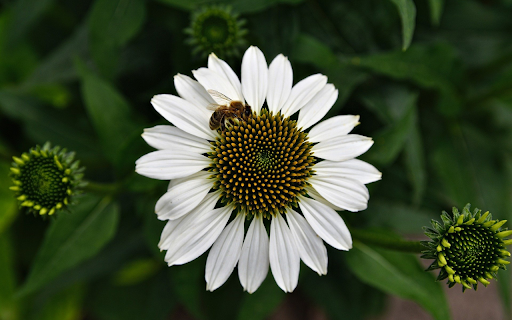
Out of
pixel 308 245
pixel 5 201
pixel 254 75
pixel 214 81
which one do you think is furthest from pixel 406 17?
pixel 5 201

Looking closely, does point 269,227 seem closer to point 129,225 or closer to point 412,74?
point 412,74

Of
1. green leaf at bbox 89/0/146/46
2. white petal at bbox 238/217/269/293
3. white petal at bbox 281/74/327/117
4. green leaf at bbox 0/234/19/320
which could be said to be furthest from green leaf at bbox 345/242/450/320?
green leaf at bbox 0/234/19/320

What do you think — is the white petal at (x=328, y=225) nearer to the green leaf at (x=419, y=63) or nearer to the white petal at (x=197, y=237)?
the white petal at (x=197, y=237)

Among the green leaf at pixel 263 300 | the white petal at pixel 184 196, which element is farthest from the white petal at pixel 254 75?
the green leaf at pixel 263 300

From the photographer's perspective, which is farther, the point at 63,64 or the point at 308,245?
the point at 63,64

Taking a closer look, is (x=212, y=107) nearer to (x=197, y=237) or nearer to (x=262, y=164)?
(x=262, y=164)

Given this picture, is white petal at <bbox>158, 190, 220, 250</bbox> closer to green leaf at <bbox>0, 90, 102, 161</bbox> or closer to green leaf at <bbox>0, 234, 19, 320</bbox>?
green leaf at <bbox>0, 90, 102, 161</bbox>

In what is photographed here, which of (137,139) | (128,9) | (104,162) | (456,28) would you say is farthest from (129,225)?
(456,28)

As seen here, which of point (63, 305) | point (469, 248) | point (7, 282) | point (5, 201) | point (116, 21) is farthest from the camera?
point (63, 305)
